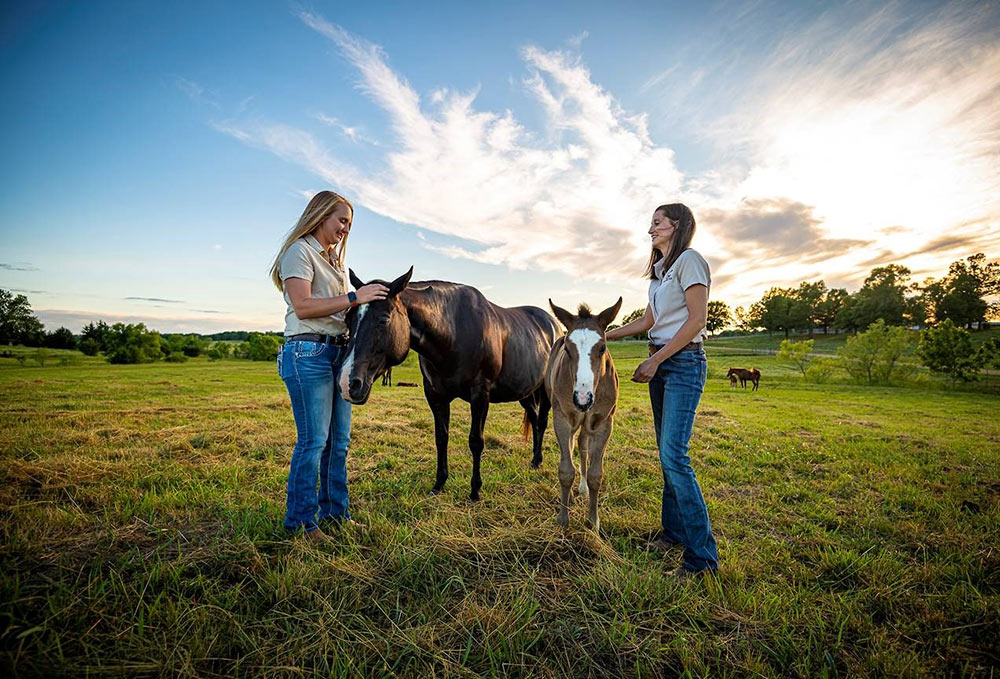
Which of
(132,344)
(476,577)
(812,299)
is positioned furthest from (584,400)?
(812,299)

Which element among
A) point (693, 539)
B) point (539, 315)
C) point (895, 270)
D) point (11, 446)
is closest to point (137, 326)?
point (11, 446)

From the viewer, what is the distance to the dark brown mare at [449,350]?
3.33 m

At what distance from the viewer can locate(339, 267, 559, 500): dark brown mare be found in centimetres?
333

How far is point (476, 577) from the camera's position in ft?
8.91

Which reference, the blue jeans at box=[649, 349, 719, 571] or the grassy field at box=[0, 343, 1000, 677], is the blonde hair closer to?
the grassy field at box=[0, 343, 1000, 677]

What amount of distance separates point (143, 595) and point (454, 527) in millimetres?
2147

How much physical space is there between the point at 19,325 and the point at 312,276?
47.0m

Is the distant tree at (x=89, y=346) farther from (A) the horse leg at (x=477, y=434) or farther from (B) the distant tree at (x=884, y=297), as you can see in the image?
(B) the distant tree at (x=884, y=297)

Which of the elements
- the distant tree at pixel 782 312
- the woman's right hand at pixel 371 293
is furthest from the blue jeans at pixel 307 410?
the distant tree at pixel 782 312

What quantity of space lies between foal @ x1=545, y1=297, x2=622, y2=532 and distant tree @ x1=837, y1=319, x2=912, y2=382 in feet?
116

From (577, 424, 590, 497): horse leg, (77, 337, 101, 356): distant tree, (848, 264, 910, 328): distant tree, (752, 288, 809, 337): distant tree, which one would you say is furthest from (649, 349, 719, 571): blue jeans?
(752, 288, 809, 337): distant tree

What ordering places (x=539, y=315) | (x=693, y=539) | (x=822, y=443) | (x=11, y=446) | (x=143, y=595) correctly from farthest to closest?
(x=822, y=443) < (x=539, y=315) < (x=11, y=446) < (x=693, y=539) < (x=143, y=595)

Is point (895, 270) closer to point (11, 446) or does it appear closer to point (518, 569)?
point (518, 569)

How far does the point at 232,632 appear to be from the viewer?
2.14 metres
